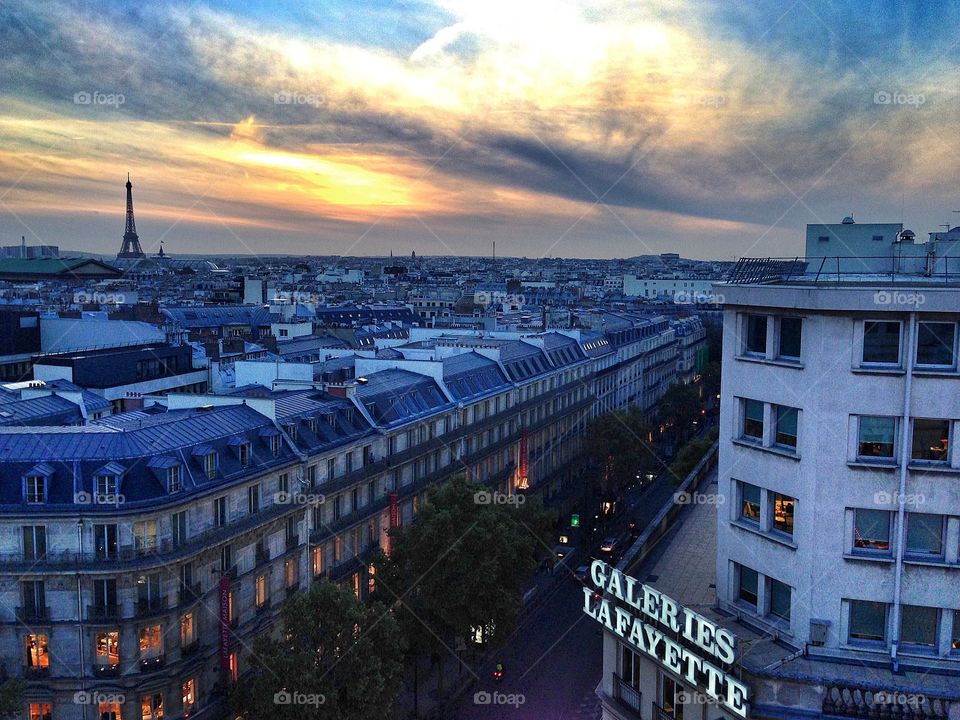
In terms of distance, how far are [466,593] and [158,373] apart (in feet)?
135

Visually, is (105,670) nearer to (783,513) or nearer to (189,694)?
(189,694)

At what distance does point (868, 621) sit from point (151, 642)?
2978 centimetres

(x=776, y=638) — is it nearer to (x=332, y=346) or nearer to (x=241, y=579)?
(x=241, y=579)

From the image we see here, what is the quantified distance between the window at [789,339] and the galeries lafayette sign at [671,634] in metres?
8.75

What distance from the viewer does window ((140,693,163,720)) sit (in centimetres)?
3894

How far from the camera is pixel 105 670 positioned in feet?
126

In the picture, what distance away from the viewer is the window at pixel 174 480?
40.0 metres

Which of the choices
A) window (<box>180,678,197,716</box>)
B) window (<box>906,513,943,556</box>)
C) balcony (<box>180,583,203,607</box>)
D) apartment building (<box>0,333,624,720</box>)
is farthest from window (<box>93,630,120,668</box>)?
window (<box>906,513,943,556</box>)

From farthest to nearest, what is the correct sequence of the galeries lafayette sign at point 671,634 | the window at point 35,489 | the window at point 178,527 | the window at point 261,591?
the window at point 261,591 < the window at point 178,527 < the window at point 35,489 < the galeries lafayette sign at point 671,634

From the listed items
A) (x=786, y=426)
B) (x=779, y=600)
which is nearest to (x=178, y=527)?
(x=779, y=600)

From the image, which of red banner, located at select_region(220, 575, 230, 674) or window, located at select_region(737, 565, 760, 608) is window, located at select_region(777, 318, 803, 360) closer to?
window, located at select_region(737, 565, 760, 608)

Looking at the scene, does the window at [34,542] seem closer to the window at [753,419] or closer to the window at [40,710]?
the window at [40,710]

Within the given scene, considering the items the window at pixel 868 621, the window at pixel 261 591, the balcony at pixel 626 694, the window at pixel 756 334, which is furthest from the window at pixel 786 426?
the window at pixel 261 591

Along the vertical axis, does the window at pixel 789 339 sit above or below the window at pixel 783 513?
above
